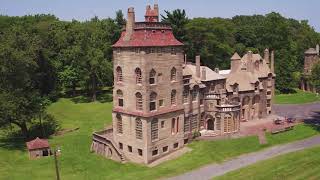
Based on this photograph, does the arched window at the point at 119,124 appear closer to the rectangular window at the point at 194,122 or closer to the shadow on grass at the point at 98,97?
the rectangular window at the point at 194,122

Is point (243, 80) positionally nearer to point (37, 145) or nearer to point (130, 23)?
point (130, 23)

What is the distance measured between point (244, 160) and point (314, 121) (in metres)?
23.5

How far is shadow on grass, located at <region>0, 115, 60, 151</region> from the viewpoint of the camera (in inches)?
2461

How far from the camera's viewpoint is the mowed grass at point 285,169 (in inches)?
1799

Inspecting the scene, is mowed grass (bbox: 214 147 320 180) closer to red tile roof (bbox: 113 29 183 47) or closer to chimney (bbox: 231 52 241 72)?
red tile roof (bbox: 113 29 183 47)

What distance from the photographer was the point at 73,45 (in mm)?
97625

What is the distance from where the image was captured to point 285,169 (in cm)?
4750

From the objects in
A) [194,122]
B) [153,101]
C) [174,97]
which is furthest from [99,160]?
[194,122]

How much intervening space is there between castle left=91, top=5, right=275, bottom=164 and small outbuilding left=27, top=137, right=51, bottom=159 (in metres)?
6.46

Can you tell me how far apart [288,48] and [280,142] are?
6704cm

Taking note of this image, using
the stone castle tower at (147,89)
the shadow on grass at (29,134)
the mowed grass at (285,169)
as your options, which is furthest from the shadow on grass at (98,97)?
the mowed grass at (285,169)

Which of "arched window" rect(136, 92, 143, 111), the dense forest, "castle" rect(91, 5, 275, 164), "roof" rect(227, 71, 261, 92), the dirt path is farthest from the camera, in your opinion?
"roof" rect(227, 71, 261, 92)

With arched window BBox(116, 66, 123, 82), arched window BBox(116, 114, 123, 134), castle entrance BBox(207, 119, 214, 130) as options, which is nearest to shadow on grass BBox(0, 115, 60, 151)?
arched window BBox(116, 114, 123, 134)

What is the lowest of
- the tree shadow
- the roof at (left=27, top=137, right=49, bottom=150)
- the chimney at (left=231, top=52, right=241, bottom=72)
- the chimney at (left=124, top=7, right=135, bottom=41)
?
the roof at (left=27, top=137, right=49, bottom=150)
